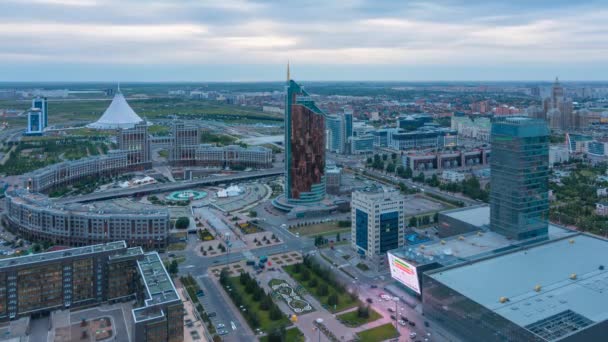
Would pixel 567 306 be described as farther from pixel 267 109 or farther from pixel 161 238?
pixel 267 109

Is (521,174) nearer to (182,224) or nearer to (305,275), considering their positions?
(305,275)

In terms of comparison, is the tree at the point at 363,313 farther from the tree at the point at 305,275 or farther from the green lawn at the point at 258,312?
the tree at the point at 305,275

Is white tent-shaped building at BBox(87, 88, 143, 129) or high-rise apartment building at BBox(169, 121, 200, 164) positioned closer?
high-rise apartment building at BBox(169, 121, 200, 164)

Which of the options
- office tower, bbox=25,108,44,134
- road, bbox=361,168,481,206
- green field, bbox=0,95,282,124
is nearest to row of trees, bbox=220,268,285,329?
road, bbox=361,168,481,206

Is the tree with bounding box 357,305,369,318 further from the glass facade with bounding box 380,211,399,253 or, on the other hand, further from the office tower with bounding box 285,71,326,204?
the office tower with bounding box 285,71,326,204

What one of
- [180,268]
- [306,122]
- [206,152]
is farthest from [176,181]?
[180,268]

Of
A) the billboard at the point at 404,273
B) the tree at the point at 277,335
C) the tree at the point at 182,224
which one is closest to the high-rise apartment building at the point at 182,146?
the tree at the point at 182,224
